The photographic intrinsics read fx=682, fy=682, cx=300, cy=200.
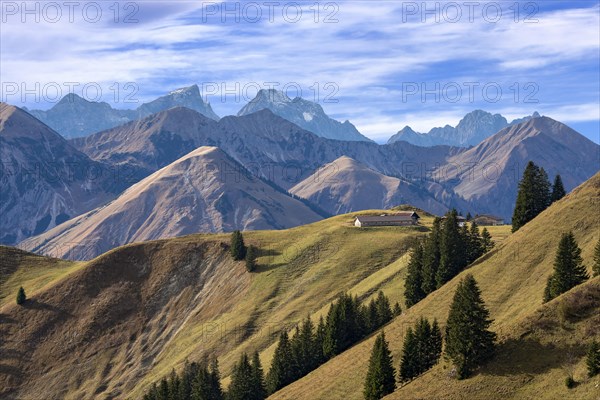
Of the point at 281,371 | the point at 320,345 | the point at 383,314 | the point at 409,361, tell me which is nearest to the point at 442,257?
the point at 383,314

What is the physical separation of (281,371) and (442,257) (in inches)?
1294

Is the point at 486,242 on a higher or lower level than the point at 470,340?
higher

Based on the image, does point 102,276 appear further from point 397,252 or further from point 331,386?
point 331,386

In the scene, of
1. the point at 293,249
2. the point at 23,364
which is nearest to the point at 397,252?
the point at 293,249

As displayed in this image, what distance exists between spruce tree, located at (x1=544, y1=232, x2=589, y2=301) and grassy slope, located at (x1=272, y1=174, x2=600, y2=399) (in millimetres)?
3886

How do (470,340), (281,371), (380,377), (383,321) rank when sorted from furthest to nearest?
(383,321) → (281,371) → (380,377) → (470,340)

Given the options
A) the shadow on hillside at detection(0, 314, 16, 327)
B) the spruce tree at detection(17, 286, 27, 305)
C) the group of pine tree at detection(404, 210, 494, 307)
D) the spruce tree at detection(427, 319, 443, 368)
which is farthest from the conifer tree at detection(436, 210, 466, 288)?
the spruce tree at detection(17, 286, 27, 305)

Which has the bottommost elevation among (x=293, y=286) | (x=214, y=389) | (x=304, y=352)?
(x=214, y=389)

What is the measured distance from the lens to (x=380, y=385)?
273 feet

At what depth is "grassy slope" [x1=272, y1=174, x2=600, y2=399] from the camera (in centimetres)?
6850

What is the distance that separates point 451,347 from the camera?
7456 cm

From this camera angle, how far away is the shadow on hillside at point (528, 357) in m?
68.6

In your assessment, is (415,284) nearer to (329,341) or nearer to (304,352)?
(329,341)

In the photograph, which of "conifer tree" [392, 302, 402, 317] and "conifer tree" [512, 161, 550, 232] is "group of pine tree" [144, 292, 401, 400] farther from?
"conifer tree" [512, 161, 550, 232]
